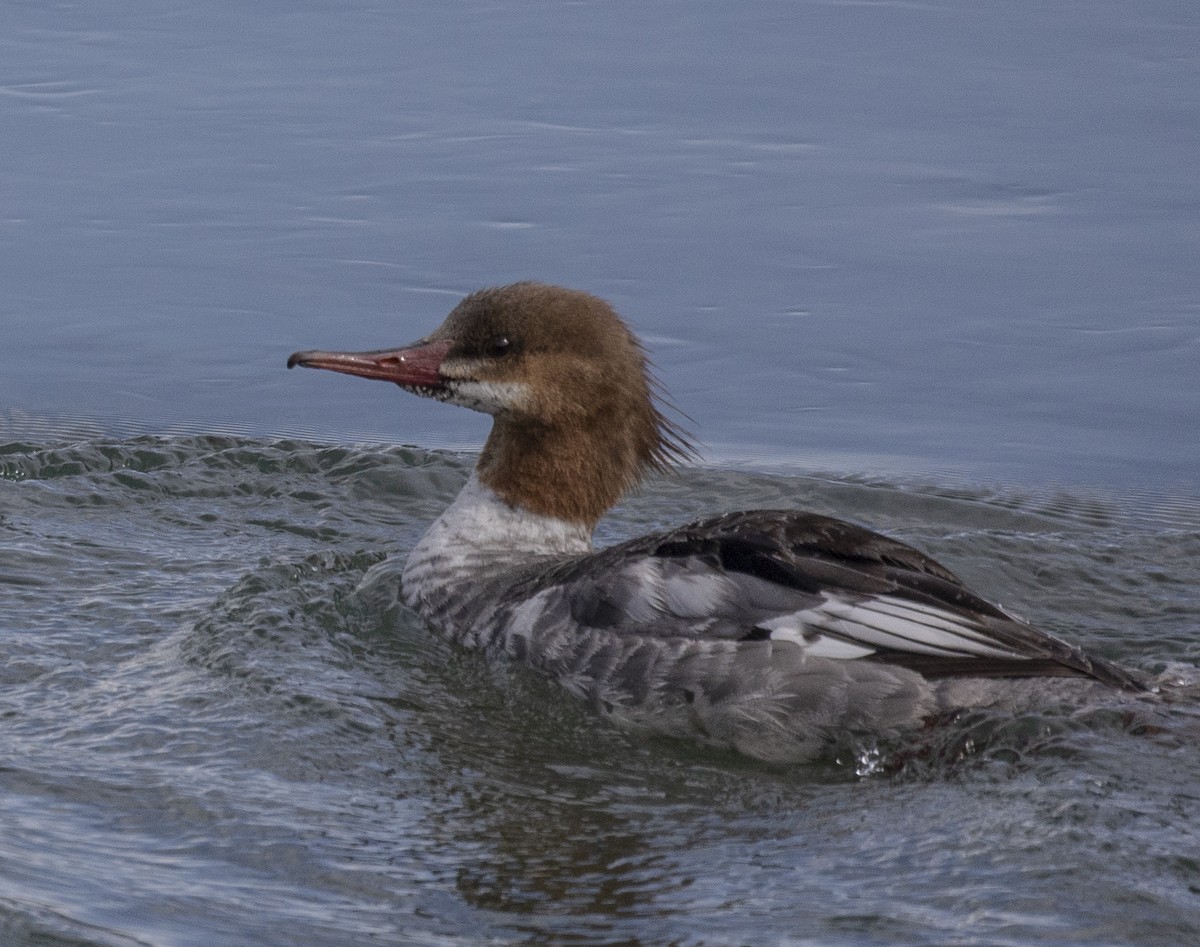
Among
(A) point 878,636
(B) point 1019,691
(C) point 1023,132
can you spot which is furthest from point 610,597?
(C) point 1023,132

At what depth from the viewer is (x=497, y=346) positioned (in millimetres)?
6320

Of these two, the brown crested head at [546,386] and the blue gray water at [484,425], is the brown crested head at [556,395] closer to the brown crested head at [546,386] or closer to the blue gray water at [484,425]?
the brown crested head at [546,386]

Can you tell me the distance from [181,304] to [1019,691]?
5470 millimetres

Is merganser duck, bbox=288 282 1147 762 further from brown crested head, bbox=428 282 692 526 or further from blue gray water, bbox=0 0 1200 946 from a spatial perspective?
blue gray water, bbox=0 0 1200 946

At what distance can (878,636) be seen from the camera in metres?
5.19

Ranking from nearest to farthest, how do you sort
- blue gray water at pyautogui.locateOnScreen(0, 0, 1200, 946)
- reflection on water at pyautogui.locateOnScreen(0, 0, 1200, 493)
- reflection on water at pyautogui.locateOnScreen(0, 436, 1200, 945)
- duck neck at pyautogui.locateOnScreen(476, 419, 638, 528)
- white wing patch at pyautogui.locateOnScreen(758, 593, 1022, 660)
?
reflection on water at pyautogui.locateOnScreen(0, 436, 1200, 945) < blue gray water at pyautogui.locateOnScreen(0, 0, 1200, 946) < white wing patch at pyautogui.locateOnScreen(758, 593, 1022, 660) < duck neck at pyautogui.locateOnScreen(476, 419, 638, 528) < reflection on water at pyautogui.locateOnScreen(0, 0, 1200, 493)

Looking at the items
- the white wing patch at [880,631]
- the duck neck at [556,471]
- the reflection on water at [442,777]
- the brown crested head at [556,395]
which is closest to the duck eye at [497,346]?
the brown crested head at [556,395]

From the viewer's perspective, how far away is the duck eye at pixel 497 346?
20.7 ft

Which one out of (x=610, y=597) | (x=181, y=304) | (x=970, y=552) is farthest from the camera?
(x=181, y=304)

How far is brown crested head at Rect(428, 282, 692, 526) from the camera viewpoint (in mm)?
6328

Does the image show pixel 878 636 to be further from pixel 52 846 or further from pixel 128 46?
pixel 128 46

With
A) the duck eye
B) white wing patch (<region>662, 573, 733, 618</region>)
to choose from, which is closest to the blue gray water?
white wing patch (<region>662, 573, 733, 618</region>)

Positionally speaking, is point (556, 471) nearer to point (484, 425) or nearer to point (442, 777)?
point (442, 777)

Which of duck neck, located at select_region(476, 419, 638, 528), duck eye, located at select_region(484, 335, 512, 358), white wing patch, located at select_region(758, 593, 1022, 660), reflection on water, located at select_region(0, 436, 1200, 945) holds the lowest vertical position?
reflection on water, located at select_region(0, 436, 1200, 945)
